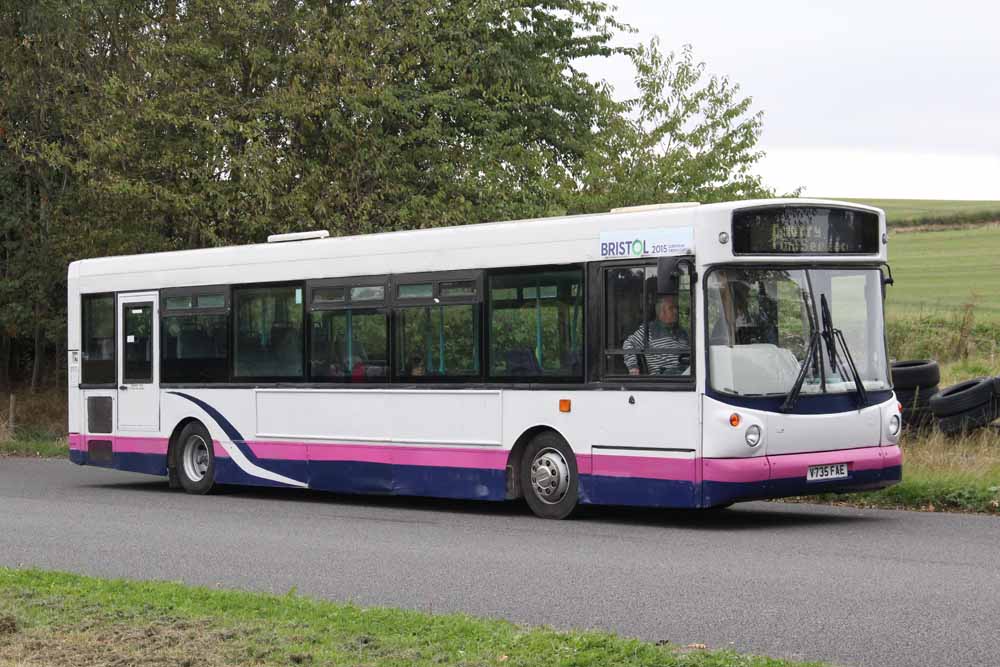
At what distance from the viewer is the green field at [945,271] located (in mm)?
43188

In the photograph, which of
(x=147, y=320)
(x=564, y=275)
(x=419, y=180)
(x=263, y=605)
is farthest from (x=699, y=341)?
(x=419, y=180)

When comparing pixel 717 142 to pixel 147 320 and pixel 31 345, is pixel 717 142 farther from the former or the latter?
pixel 31 345

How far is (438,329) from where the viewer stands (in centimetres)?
1636

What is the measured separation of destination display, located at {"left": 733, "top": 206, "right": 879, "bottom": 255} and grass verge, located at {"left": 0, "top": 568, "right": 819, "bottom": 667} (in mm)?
5951

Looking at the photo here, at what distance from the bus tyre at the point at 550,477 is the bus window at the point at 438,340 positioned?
3.60 ft

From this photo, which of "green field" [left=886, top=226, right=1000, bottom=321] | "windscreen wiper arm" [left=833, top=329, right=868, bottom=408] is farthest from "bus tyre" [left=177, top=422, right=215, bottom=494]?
"green field" [left=886, top=226, right=1000, bottom=321]

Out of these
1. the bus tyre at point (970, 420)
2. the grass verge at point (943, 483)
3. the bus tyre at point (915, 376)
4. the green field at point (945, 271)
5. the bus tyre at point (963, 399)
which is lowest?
the grass verge at point (943, 483)

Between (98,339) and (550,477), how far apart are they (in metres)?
7.94

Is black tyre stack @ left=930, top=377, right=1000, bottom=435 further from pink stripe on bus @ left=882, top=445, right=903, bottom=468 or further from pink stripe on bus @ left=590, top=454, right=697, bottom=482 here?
pink stripe on bus @ left=590, top=454, right=697, bottom=482

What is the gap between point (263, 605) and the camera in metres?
9.35

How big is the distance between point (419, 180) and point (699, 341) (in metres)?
15.9

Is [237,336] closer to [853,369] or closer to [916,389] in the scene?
[853,369]

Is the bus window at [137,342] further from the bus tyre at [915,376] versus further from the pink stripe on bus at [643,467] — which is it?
the bus tyre at [915,376]

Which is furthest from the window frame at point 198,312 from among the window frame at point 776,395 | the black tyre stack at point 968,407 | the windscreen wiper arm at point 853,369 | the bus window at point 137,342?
the black tyre stack at point 968,407
